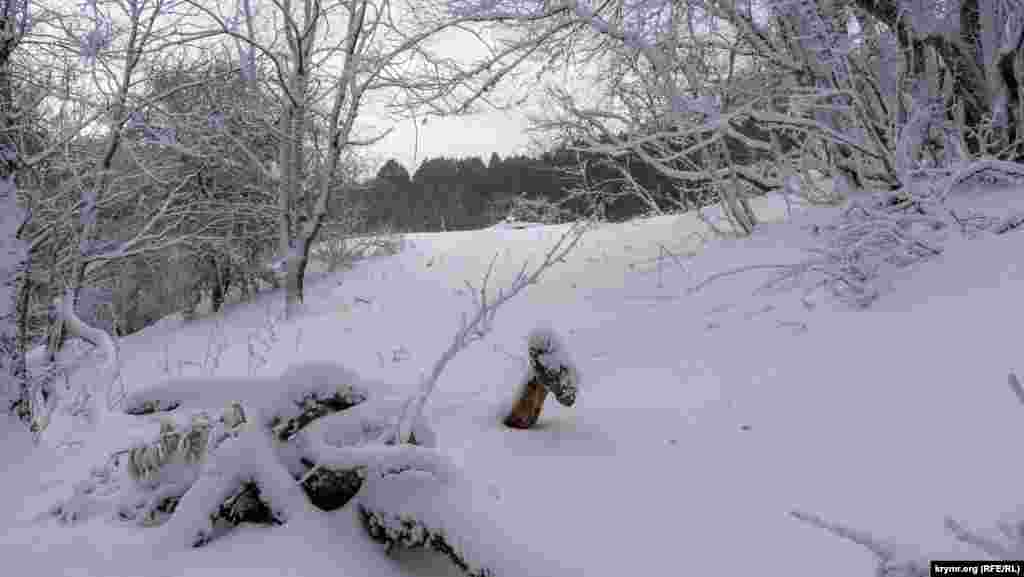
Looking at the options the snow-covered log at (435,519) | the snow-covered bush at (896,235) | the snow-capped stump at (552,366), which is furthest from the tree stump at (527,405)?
the snow-covered bush at (896,235)

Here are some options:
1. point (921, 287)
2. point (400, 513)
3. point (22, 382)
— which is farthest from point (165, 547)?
point (921, 287)

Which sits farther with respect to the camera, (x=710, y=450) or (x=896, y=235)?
(x=896, y=235)

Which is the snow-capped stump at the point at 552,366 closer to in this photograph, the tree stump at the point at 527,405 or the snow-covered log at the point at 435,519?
the tree stump at the point at 527,405

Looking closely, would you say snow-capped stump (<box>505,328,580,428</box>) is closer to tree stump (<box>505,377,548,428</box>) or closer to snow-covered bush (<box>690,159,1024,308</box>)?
tree stump (<box>505,377,548,428</box>)

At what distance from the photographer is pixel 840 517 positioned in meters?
1.34

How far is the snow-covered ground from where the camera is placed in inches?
46.4

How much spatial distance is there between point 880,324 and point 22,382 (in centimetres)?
319

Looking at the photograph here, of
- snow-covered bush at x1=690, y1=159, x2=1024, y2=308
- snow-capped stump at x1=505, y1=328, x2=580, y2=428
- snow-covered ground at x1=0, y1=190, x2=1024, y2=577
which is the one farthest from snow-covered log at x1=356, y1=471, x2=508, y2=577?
snow-covered bush at x1=690, y1=159, x2=1024, y2=308

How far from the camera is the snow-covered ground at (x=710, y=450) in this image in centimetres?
118

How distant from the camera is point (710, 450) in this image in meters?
1.84

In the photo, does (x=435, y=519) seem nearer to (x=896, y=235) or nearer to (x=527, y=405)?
(x=527, y=405)

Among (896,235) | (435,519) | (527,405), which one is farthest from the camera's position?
(896,235)

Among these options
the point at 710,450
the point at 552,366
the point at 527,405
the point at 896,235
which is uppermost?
the point at 896,235

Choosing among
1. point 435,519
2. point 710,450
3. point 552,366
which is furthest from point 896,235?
point 435,519
